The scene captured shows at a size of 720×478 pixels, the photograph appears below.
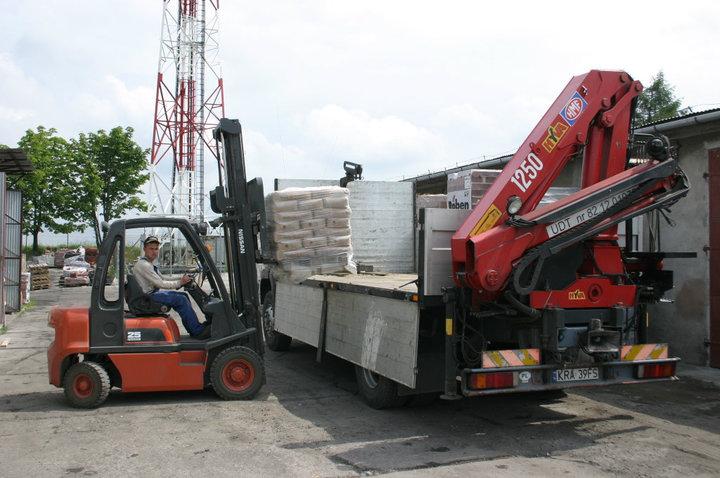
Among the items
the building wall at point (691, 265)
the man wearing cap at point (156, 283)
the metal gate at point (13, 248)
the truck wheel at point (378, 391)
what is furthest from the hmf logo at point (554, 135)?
the metal gate at point (13, 248)

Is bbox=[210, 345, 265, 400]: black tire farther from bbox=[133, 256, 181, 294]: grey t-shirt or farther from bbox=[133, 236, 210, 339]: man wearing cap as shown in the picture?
bbox=[133, 256, 181, 294]: grey t-shirt

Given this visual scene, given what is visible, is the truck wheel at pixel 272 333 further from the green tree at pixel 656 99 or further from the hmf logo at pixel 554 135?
the green tree at pixel 656 99

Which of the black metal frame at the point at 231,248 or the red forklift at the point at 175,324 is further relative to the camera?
the black metal frame at the point at 231,248

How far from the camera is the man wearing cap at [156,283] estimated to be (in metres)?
8.07

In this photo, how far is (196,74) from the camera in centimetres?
3344

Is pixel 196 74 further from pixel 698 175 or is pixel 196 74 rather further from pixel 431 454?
pixel 431 454

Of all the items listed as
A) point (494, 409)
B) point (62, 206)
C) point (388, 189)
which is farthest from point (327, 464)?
Result: point (62, 206)

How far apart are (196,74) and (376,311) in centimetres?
2830

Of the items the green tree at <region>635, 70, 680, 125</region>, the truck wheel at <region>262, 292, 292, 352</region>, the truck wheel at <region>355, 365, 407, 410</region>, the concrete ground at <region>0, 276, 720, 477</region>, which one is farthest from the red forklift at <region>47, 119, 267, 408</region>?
the green tree at <region>635, 70, 680, 125</region>

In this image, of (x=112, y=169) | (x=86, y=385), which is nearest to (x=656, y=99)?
(x=112, y=169)

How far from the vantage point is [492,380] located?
6.34m

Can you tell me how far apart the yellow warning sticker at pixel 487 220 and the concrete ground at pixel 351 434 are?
1.95 m

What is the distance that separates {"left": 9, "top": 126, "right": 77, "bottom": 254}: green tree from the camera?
3747cm

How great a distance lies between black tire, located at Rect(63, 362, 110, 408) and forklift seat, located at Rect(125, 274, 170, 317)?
2.48ft
